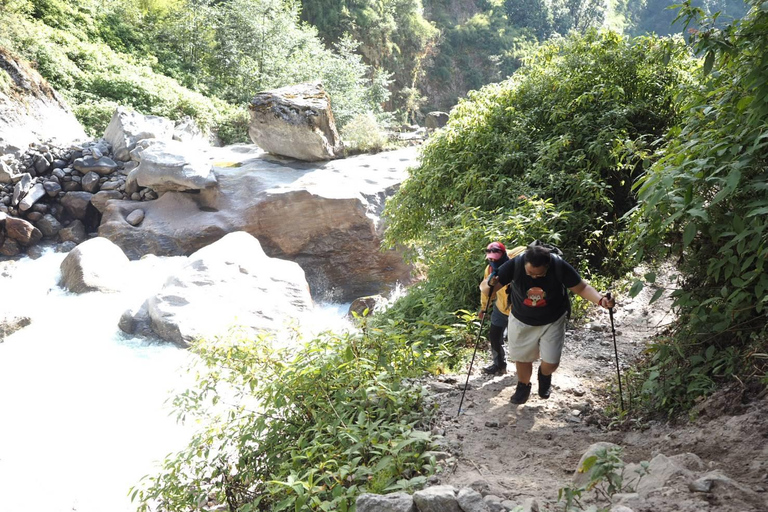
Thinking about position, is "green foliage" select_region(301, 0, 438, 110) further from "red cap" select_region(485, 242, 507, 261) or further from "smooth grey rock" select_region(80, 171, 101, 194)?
"red cap" select_region(485, 242, 507, 261)

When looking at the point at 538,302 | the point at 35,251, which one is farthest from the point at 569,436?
the point at 35,251

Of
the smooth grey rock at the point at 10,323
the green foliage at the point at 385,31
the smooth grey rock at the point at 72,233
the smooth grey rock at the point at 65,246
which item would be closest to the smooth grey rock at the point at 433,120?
the green foliage at the point at 385,31

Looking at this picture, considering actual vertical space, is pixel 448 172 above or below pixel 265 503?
above

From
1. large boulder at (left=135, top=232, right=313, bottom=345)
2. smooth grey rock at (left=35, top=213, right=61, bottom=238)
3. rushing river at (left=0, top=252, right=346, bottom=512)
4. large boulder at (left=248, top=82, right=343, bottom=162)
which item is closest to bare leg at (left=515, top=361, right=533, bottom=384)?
rushing river at (left=0, top=252, right=346, bottom=512)

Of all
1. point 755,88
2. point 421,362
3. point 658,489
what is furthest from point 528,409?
point 755,88

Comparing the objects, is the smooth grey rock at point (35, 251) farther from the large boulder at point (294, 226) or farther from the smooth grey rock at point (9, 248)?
the large boulder at point (294, 226)

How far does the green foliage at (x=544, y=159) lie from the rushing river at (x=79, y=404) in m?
2.78

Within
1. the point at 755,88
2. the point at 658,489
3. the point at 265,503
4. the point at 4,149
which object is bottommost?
the point at 4,149

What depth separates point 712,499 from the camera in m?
2.08

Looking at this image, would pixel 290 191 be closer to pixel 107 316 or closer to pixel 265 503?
pixel 107 316

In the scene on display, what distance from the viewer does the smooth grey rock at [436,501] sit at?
2375 mm

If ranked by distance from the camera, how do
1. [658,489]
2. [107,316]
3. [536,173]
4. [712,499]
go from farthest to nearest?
[107,316]
[536,173]
[658,489]
[712,499]

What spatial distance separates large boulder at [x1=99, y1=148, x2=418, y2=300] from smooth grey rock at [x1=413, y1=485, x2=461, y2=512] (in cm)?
897

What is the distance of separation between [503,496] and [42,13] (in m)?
21.1
